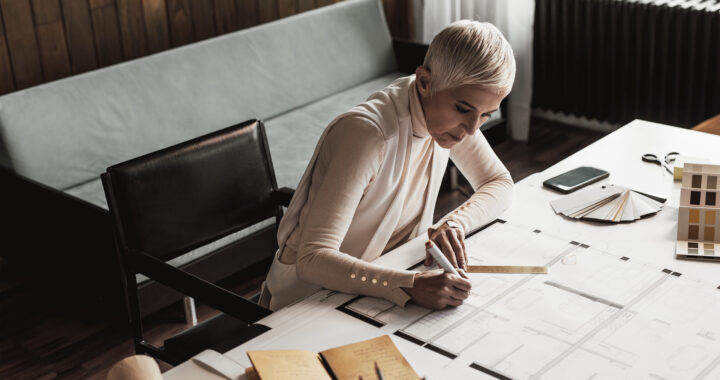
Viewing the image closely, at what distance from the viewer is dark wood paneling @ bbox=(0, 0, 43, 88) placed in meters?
2.99

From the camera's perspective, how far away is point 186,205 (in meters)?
1.99

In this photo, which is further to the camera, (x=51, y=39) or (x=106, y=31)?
(x=106, y=31)

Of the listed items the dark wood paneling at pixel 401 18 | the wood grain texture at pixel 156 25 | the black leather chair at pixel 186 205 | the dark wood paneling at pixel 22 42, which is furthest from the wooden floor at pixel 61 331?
the dark wood paneling at pixel 401 18

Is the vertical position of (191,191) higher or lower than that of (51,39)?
lower

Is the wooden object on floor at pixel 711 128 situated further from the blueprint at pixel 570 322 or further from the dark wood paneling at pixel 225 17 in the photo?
the dark wood paneling at pixel 225 17

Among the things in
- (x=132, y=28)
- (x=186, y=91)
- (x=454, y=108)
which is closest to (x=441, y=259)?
(x=454, y=108)

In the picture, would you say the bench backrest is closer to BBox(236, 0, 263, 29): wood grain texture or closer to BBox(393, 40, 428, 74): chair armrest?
BBox(393, 40, 428, 74): chair armrest

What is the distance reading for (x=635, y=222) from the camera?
184 cm

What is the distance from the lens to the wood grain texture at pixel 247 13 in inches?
147

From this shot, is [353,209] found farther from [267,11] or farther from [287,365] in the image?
[267,11]

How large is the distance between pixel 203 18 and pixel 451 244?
2.31 meters

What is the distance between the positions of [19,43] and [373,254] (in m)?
1.92

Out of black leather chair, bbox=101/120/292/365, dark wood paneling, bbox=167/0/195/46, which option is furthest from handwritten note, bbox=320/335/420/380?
dark wood paneling, bbox=167/0/195/46

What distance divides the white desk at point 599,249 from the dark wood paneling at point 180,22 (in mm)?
2016
